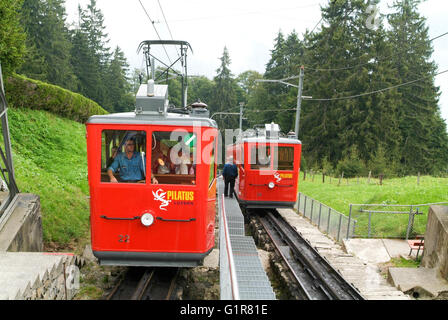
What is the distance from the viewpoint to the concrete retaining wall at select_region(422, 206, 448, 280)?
8055mm

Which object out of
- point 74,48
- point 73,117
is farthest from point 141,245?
point 74,48

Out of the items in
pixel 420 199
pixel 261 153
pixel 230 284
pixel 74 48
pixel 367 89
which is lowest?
pixel 420 199

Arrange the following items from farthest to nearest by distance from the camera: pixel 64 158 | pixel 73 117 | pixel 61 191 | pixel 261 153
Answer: pixel 73 117, pixel 64 158, pixel 261 153, pixel 61 191

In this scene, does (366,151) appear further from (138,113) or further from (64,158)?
(138,113)

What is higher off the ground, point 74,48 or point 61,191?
point 74,48

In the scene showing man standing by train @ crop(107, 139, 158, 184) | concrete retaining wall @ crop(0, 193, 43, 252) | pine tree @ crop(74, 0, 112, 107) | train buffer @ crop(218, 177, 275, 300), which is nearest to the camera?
train buffer @ crop(218, 177, 275, 300)

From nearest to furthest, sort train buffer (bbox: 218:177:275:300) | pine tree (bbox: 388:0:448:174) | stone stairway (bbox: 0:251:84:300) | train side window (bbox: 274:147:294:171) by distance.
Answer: train buffer (bbox: 218:177:275:300) → stone stairway (bbox: 0:251:84:300) → train side window (bbox: 274:147:294:171) → pine tree (bbox: 388:0:448:174)

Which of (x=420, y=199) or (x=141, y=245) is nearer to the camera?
(x=141, y=245)

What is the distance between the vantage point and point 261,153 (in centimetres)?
1204

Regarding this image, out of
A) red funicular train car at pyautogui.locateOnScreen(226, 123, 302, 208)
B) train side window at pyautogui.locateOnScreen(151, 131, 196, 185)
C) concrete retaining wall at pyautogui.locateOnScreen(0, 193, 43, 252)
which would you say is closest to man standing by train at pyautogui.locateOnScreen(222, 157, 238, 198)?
red funicular train car at pyautogui.locateOnScreen(226, 123, 302, 208)

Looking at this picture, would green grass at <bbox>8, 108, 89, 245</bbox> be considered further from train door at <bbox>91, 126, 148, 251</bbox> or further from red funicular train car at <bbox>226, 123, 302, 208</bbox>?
red funicular train car at <bbox>226, 123, 302, 208</bbox>

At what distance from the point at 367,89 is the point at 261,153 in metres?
25.2

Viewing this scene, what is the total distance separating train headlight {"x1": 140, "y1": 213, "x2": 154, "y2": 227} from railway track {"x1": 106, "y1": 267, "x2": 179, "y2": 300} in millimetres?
1312

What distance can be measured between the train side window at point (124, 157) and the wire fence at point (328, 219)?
7.45 m
